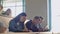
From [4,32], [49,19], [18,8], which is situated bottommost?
[4,32]

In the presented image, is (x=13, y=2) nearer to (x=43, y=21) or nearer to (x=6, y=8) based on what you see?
(x=6, y=8)

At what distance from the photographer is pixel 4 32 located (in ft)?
3.39

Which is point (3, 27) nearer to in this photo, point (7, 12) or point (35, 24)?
point (7, 12)

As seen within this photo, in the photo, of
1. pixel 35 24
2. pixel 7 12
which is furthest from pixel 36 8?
pixel 7 12

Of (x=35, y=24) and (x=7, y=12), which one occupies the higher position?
(x=7, y=12)

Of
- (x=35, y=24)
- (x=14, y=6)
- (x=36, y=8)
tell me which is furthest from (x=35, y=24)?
(x=14, y=6)

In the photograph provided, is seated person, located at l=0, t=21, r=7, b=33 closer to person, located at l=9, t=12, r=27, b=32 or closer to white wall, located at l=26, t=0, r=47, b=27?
person, located at l=9, t=12, r=27, b=32
